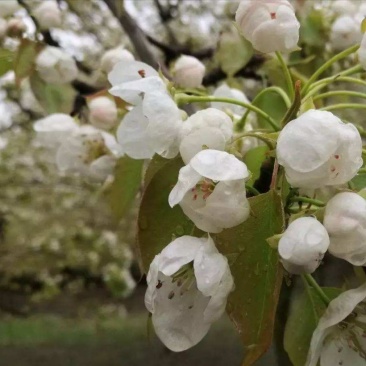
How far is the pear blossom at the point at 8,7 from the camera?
1.18 meters

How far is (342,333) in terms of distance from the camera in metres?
0.59

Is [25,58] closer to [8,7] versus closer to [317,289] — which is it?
[8,7]

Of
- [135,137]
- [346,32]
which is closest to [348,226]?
[135,137]

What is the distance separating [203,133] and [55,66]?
0.67 metres

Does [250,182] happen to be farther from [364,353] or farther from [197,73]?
[197,73]

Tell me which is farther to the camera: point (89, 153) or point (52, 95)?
point (52, 95)

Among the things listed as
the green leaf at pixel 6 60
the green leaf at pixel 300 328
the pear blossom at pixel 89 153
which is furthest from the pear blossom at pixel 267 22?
the green leaf at pixel 6 60

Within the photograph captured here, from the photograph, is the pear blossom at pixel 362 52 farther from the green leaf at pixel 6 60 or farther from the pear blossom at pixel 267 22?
the green leaf at pixel 6 60

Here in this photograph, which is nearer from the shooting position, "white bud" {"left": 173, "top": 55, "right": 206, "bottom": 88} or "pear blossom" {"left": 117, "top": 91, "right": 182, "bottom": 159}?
"pear blossom" {"left": 117, "top": 91, "right": 182, "bottom": 159}

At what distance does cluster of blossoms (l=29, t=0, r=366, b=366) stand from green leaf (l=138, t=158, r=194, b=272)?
0.03 meters

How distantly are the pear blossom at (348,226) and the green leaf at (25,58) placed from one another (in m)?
0.71

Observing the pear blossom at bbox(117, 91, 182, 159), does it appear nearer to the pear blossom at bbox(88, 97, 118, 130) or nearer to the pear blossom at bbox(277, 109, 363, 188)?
the pear blossom at bbox(277, 109, 363, 188)

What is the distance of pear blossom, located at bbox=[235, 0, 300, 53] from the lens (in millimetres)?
623

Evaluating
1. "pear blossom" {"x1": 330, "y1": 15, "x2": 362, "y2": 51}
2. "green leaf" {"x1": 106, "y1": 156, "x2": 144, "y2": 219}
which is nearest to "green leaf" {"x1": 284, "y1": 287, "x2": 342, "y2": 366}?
"green leaf" {"x1": 106, "y1": 156, "x2": 144, "y2": 219}
